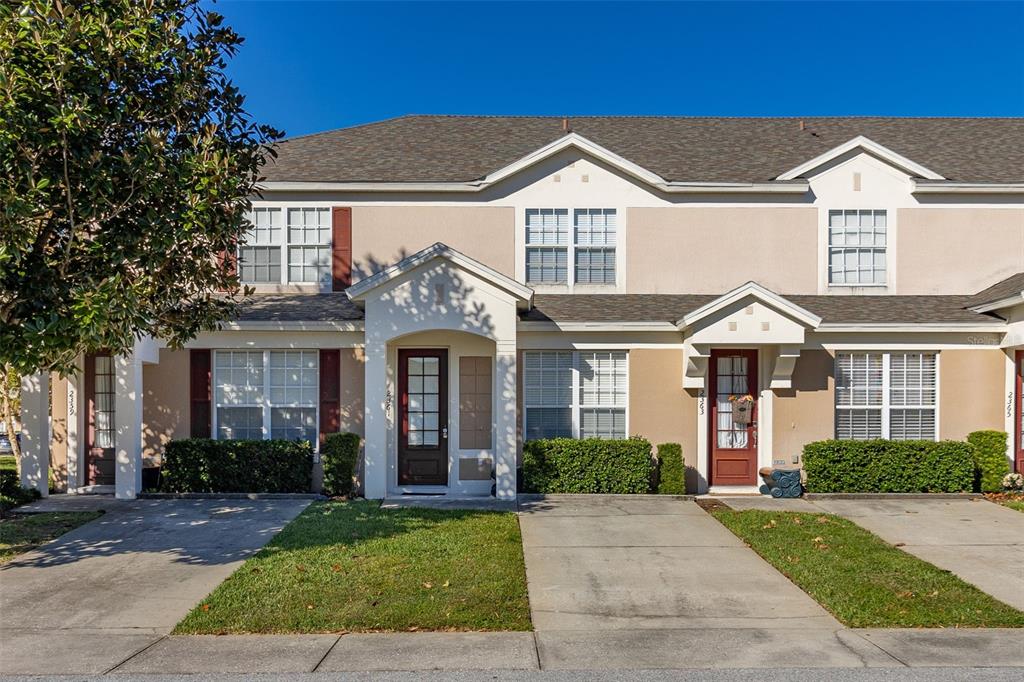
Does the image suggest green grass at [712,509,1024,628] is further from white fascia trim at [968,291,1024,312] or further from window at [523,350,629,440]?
white fascia trim at [968,291,1024,312]

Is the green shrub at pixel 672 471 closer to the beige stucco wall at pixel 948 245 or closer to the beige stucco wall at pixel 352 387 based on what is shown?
the beige stucco wall at pixel 352 387

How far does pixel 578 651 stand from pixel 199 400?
9647 millimetres

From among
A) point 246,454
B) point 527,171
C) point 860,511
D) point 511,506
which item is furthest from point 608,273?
point 246,454

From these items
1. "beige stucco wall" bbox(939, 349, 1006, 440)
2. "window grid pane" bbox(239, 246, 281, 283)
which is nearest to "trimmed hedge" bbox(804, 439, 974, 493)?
"beige stucco wall" bbox(939, 349, 1006, 440)

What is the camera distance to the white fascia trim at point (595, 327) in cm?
1343

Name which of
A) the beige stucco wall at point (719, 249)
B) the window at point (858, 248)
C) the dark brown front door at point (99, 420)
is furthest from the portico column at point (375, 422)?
the window at point (858, 248)

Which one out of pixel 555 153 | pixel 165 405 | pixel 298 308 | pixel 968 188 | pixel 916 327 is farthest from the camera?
pixel 555 153

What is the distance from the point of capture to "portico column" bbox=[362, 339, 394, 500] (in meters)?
12.9

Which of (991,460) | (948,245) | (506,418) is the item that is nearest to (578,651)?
(506,418)

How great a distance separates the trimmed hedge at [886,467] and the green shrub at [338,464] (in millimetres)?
Answer: 7933

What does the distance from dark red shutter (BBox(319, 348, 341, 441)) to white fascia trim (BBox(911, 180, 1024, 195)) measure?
11548 mm

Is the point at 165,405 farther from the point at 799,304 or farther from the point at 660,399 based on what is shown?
the point at 799,304

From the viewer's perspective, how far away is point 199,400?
535 inches

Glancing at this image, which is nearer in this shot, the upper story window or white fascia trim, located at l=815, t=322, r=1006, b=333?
white fascia trim, located at l=815, t=322, r=1006, b=333
